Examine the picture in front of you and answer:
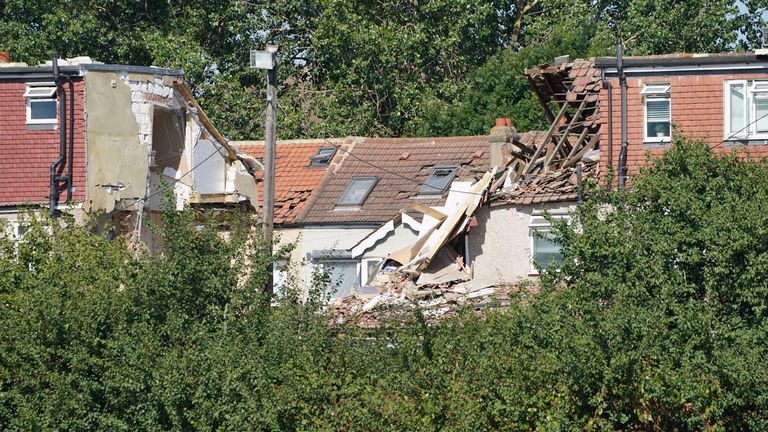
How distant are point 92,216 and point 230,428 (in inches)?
272

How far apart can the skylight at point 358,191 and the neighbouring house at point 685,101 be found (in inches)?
370

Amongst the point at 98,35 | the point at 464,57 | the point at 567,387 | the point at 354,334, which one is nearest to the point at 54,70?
the point at 354,334

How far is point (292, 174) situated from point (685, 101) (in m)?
13.7

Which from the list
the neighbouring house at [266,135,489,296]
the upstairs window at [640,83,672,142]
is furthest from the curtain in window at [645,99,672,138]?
the neighbouring house at [266,135,489,296]

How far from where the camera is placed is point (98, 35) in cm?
5097

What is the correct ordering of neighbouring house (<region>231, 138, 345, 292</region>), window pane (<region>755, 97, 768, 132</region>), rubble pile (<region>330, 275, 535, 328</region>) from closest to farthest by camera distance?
rubble pile (<region>330, 275, 535, 328</region>) < window pane (<region>755, 97, 768, 132</region>) < neighbouring house (<region>231, 138, 345, 292</region>)

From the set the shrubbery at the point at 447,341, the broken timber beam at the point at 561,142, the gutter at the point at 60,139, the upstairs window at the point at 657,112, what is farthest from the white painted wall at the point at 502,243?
the gutter at the point at 60,139

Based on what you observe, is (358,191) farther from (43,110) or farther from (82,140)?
(43,110)

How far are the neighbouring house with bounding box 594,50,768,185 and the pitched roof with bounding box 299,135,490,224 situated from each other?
6.37 metres

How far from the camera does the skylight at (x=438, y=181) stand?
3894 cm

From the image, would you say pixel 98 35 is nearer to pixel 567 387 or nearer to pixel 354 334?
pixel 354 334

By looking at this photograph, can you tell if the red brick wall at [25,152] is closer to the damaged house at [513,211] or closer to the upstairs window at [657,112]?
the damaged house at [513,211]

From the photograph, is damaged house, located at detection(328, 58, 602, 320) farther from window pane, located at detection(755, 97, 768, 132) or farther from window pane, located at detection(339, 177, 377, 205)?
window pane, located at detection(339, 177, 377, 205)

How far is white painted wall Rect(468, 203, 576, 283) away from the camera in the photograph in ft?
108
